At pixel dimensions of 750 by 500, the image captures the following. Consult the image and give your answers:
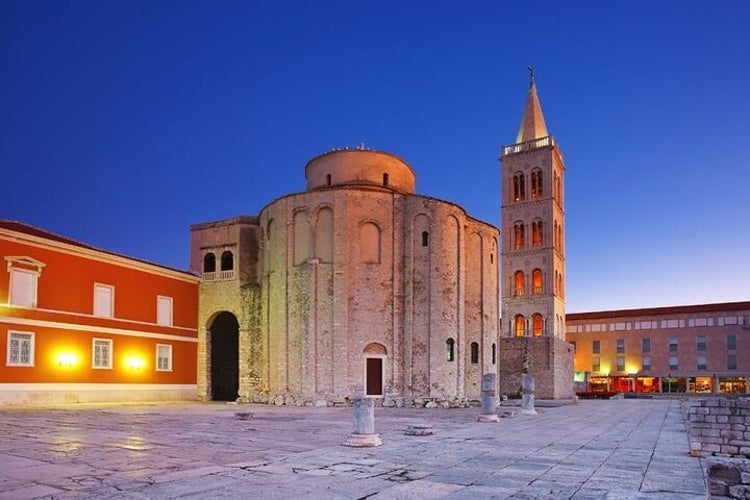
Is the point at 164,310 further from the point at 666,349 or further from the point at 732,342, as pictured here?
the point at 732,342

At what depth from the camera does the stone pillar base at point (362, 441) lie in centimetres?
1252

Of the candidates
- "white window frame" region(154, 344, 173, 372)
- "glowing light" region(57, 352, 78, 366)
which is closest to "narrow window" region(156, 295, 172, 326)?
"white window frame" region(154, 344, 173, 372)

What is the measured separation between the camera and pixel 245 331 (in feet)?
114

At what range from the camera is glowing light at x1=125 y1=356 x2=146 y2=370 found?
31016 mm

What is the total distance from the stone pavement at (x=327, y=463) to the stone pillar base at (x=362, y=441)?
26 cm

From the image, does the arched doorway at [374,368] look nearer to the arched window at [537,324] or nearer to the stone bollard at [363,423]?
the stone bollard at [363,423]

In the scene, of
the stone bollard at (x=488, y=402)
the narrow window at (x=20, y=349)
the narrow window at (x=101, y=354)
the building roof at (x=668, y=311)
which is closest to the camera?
the stone bollard at (x=488, y=402)

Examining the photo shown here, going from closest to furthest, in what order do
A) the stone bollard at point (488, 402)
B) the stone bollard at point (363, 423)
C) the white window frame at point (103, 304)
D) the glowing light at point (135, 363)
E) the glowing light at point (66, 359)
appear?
the stone bollard at point (363, 423) < the stone bollard at point (488, 402) < the glowing light at point (66, 359) < the white window frame at point (103, 304) < the glowing light at point (135, 363)

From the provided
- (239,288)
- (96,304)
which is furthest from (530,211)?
(96,304)

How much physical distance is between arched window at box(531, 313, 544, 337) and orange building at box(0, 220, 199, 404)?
98.6ft

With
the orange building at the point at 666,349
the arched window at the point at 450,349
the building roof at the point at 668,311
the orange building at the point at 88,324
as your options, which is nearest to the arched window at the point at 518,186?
the orange building at the point at 666,349

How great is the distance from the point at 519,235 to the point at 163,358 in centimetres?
3432

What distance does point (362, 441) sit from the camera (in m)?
12.5

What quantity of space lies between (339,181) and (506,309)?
26.4 m
